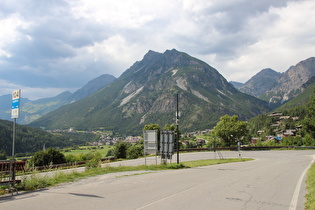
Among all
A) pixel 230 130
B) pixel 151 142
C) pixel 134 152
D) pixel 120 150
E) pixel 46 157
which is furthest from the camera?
pixel 230 130

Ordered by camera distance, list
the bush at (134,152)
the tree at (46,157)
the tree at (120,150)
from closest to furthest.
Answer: the tree at (46,157), the bush at (134,152), the tree at (120,150)

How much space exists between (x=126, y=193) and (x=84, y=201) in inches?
72.5

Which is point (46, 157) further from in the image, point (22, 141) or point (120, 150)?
point (22, 141)

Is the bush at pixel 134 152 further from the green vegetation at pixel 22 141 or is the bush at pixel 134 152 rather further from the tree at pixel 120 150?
the green vegetation at pixel 22 141

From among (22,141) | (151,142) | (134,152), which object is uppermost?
(151,142)

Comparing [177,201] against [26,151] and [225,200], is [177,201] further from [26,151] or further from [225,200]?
[26,151]

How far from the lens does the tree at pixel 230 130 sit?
61688 millimetres

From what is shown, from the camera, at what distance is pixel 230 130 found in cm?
6144

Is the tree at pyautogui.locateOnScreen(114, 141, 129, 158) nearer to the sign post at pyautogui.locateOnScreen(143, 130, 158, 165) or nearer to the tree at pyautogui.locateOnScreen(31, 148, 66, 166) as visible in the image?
the tree at pyautogui.locateOnScreen(31, 148, 66, 166)

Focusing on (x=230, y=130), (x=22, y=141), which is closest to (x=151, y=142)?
(x=230, y=130)

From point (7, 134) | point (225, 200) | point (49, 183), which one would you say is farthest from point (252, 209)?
point (7, 134)

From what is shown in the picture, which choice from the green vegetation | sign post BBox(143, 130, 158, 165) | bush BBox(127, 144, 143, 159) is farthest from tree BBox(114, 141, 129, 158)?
the green vegetation

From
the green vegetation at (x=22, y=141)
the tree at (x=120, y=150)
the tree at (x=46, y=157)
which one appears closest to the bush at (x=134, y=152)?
the tree at (x=120, y=150)

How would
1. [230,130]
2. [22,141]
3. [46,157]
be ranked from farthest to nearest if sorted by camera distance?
1. [22,141]
2. [230,130]
3. [46,157]
